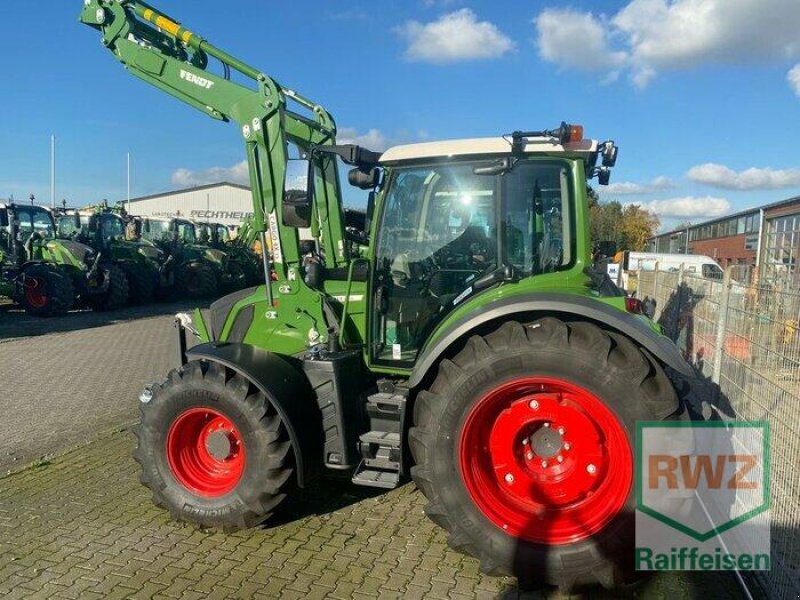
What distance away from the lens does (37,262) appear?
573 inches

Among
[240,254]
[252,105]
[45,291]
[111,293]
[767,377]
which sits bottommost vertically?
[111,293]

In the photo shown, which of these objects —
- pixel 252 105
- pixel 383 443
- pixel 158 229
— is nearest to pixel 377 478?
pixel 383 443

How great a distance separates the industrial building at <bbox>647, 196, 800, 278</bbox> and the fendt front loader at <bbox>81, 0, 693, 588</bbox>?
1281 cm

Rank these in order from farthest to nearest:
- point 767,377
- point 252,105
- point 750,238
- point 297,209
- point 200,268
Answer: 1. point 750,238
2. point 200,268
3. point 252,105
4. point 297,209
5. point 767,377

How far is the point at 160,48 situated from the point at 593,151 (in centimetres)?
396

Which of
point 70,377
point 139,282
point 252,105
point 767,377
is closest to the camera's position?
point 767,377

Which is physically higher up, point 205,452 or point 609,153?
point 609,153

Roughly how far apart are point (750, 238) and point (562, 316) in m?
42.0

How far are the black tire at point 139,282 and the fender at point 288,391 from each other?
1442 centimetres

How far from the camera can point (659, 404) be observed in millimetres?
3158

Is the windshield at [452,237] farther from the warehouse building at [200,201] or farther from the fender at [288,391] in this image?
the warehouse building at [200,201]

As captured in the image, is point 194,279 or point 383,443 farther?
point 194,279

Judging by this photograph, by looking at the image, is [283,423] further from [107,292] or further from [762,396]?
[107,292]

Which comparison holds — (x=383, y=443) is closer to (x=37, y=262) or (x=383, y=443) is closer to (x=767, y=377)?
(x=767, y=377)
